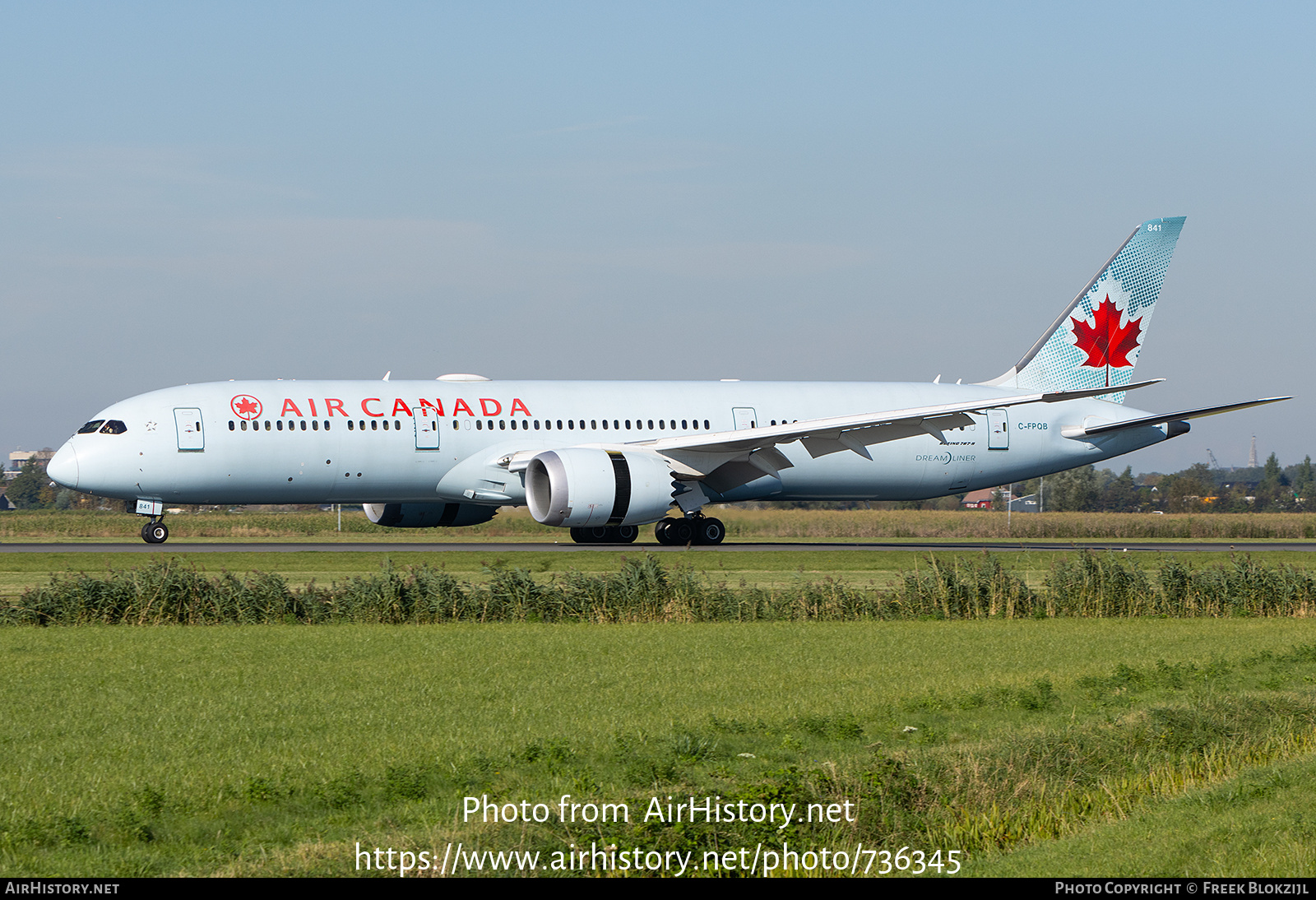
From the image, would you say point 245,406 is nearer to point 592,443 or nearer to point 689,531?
point 592,443

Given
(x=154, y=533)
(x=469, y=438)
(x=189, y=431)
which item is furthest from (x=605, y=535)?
(x=154, y=533)

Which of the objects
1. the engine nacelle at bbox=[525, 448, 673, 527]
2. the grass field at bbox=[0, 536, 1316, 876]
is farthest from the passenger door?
the grass field at bbox=[0, 536, 1316, 876]

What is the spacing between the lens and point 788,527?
41281 millimetres

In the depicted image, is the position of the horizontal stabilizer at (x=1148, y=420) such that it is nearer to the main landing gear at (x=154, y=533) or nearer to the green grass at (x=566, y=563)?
the green grass at (x=566, y=563)

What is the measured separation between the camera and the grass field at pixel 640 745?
7609 mm

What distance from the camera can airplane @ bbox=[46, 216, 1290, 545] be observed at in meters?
29.7

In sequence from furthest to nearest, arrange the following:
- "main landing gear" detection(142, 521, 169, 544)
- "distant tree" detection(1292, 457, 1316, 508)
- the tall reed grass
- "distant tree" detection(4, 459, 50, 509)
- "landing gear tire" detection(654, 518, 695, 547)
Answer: "distant tree" detection(1292, 457, 1316, 508) → "distant tree" detection(4, 459, 50, 509) → "landing gear tire" detection(654, 518, 695, 547) → "main landing gear" detection(142, 521, 169, 544) → the tall reed grass

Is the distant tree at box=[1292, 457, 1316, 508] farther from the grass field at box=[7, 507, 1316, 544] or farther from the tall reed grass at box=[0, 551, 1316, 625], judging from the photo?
the tall reed grass at box=[0, 551, 1316, 625]

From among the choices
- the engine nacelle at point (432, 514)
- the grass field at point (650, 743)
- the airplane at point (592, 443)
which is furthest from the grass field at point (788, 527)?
the grass field at point (650, 743)

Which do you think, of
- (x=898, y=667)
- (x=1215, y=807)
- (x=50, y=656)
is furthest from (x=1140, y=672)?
(x=50, y=656)

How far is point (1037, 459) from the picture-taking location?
122 ft

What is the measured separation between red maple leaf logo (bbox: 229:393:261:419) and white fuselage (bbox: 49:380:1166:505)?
25 millimetres

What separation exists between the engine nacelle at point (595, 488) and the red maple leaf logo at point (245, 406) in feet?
19.9

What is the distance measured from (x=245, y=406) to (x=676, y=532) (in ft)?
32.8
